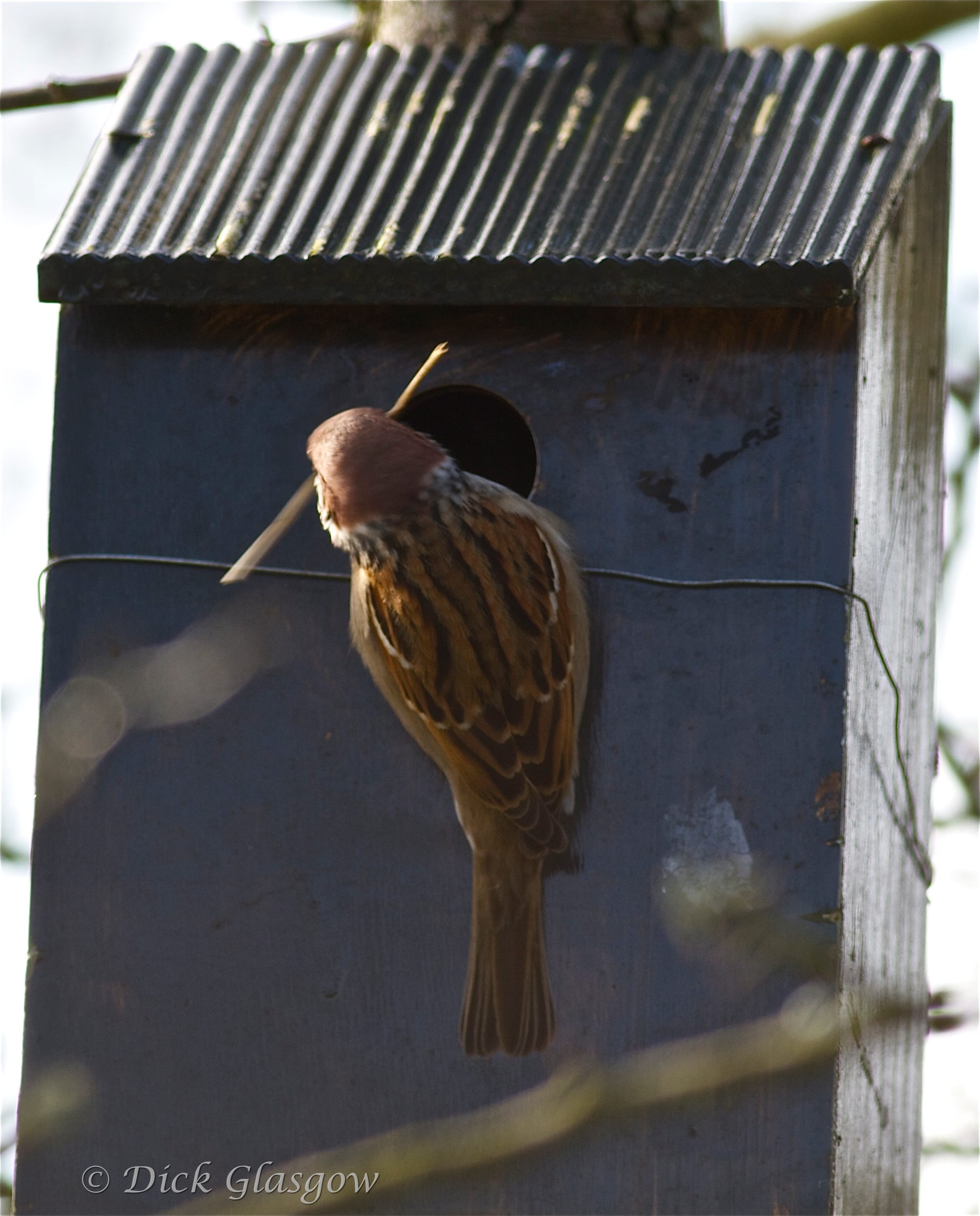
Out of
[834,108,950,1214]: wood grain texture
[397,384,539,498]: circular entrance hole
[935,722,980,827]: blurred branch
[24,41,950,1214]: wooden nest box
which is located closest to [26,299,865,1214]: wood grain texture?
[24,41,950,1214]: wooden nest box

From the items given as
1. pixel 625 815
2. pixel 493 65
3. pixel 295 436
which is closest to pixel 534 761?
pixel 625 815

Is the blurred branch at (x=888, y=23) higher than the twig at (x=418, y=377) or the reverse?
higher

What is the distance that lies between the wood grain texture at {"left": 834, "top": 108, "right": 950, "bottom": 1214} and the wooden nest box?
2 centimetres

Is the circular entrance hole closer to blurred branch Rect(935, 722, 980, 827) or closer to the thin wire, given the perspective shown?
the thin wire

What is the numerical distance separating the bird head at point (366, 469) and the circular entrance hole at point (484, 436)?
1.55 feet

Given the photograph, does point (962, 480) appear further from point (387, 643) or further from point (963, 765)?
point (387, 643)

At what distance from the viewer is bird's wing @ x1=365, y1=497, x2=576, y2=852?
2.61 meters

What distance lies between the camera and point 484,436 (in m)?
3.23

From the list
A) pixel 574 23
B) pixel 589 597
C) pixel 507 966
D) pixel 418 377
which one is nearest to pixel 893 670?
pixel 589 597

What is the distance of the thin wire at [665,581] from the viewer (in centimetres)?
266

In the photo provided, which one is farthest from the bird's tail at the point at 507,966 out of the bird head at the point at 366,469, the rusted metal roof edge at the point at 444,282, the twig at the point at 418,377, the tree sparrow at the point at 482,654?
the rusted metal roof edge at the point at 444,282

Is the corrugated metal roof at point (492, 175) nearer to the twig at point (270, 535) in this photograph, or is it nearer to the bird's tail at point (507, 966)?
the twig at point (270, 535)

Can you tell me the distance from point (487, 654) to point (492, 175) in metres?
0.83

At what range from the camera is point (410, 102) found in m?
3.11
